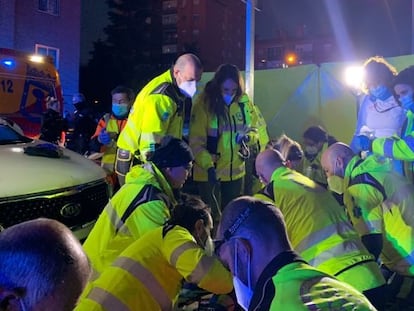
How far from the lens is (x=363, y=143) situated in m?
5.18

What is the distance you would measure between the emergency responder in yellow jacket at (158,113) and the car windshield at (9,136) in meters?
1.07

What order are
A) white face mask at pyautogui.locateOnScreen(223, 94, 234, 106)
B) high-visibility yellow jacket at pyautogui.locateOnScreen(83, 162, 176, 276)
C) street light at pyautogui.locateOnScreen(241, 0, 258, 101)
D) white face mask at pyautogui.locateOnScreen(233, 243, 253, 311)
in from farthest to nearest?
street light at pyautogui.locateOnScreen(241, 0, 258, 101), white face mask at pyautogui.locateOnScreen(223, 94, 234, 106), high-visibility yellow jacket at pyautogui.locateOnScreen(83, 162, 176, 276), white face mask at pyautogui.locateOnScreen(233, 243, 253, 311)

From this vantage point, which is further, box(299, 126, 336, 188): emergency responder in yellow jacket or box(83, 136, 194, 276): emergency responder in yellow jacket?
box(299, 126, 336, 188): emergency responder in yellow jacket

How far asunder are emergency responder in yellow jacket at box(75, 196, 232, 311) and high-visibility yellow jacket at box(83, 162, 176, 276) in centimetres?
24

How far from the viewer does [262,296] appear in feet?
6.24

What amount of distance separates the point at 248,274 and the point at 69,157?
11.1ft

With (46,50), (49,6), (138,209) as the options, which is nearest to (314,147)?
(138,209)

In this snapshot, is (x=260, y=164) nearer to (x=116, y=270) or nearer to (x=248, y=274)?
(x=116, y=270)

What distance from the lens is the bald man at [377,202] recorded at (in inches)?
151

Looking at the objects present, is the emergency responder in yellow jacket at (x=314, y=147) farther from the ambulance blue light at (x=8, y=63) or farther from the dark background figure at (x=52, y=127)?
the ambulance blue light at (x=8, y=63)

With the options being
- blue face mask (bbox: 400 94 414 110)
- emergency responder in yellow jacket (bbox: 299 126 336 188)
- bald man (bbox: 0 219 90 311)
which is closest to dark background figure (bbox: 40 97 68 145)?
emergency responder in yellow jacket (bbox: 299 126 336 188)

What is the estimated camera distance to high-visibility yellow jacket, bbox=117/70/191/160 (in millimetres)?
4562

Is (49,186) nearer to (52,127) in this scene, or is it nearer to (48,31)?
(52,127)

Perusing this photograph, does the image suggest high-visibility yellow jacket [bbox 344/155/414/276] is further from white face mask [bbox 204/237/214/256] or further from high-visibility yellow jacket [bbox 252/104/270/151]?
high-visibility yellow jacket [bbox 252/104/270/151]
